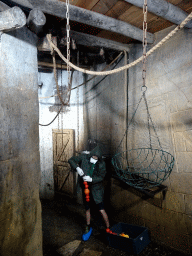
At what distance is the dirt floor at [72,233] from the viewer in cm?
327

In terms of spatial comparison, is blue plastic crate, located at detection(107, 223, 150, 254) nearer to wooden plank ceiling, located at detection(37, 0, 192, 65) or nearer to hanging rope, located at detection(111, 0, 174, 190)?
hanging rope, located at detection(111, 0, 174, 190)

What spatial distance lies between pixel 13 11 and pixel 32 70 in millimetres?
745

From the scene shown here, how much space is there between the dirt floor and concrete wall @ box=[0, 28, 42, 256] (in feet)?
3.93

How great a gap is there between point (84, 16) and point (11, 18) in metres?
1.12

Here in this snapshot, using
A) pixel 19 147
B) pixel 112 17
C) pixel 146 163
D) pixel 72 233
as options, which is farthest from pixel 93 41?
pixel 72 233

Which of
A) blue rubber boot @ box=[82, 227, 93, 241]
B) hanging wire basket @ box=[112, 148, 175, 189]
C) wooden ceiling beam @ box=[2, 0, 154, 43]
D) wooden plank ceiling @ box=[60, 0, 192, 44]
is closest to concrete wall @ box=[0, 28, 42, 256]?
wooden ceiling beam @ box=[2, 0, 154, 43]

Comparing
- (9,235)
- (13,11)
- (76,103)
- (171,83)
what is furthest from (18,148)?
(76,103)

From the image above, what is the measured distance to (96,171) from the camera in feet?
13.8

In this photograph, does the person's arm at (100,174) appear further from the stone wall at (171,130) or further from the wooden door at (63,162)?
the wooden door at (63,162)

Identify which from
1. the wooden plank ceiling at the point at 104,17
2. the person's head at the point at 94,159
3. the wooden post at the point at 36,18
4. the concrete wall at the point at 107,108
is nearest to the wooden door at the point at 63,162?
the concrete wall at the point at 107,108

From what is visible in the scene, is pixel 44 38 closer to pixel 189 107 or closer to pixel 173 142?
pixel 189 107

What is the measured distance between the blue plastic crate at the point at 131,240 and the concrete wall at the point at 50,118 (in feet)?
10.1

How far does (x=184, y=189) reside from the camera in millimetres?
2943

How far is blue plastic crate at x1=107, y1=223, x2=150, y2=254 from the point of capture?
3.06 m
